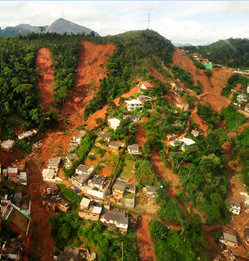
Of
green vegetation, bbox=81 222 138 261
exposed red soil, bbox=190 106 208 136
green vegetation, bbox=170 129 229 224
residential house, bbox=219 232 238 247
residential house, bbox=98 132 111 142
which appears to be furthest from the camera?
exposed red soil, bbox=190 106 208 136

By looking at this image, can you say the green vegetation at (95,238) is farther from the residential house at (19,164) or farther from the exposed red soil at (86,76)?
the exposed red soil at (86,76)

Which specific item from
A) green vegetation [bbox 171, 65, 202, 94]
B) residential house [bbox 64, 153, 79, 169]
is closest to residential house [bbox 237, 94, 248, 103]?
green vegetation [bbox 171, 65, 202, 94]

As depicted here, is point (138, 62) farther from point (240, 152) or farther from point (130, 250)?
point (130, 250)

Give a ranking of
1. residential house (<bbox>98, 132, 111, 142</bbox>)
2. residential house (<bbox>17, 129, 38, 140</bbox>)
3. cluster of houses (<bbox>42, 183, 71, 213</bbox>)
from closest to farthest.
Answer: cluster of houses (<bbox>42, 183, 71, 213</bbox>) < residential house (<bbox>98, 132, 111, 142</bbox>) < residential house (<bbox>17, 129, 38, 140</bbox>)

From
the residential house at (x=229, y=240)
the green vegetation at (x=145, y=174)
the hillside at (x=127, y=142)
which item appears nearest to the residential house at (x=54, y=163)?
the hillside at (x=127, y=142)

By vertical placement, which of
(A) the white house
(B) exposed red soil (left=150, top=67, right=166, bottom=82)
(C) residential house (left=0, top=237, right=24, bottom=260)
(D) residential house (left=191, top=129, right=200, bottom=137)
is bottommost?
(C) residential house (left=0, top=237, right=24, bottom=260)

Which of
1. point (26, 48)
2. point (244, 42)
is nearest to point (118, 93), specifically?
point (26, 48)

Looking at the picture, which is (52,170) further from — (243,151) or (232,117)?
(232,117)

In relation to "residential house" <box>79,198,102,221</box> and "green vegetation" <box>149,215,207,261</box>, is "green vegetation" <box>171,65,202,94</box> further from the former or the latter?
"residential house" <box>79,198,102,221</box>
